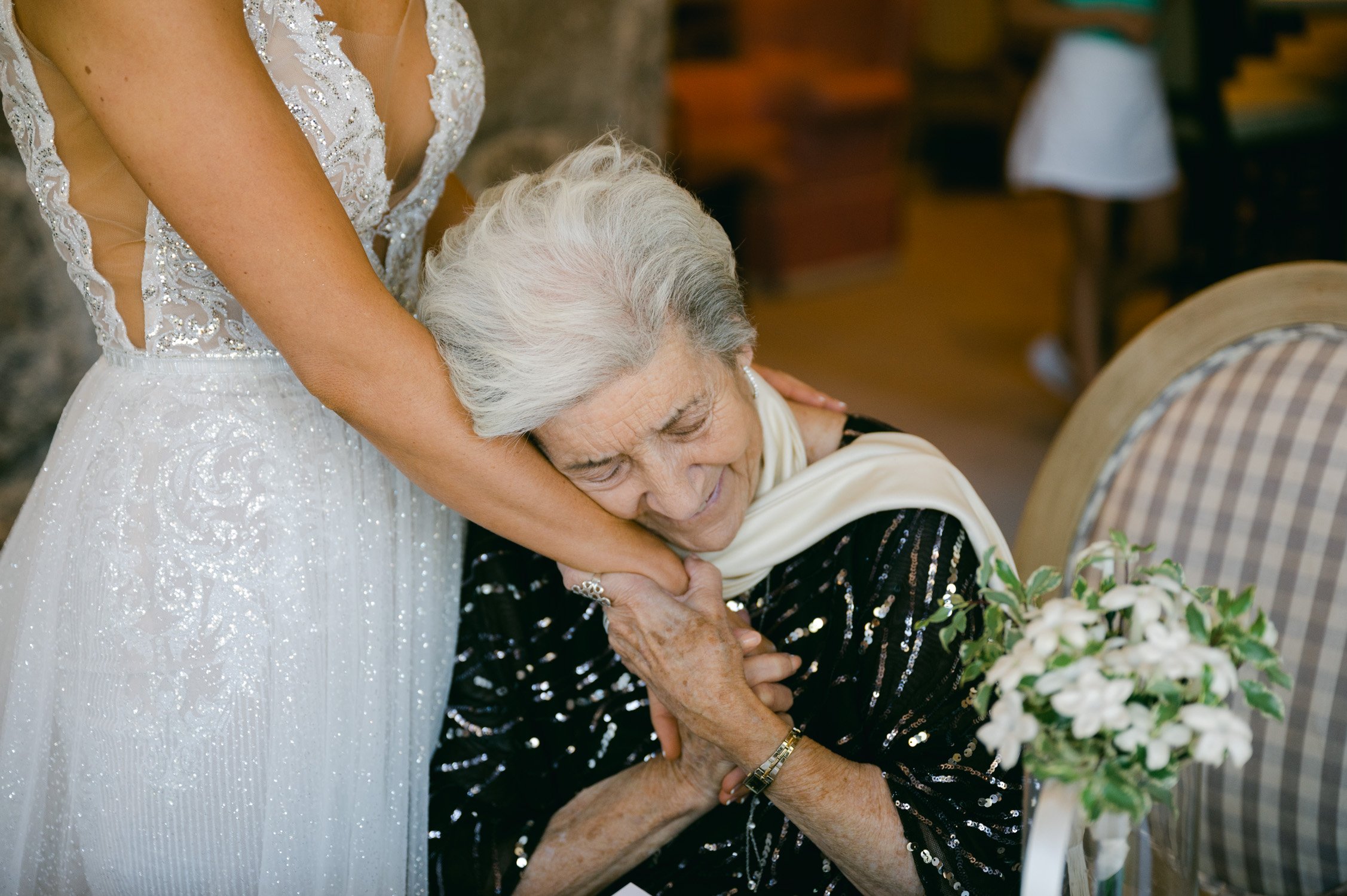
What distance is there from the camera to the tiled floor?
439cm

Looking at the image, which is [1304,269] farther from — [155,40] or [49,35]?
[49,35]

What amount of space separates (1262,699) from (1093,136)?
11.5ft

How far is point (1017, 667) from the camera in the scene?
0.91 metres

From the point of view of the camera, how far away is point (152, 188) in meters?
1.12

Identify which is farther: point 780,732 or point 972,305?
point 972,305

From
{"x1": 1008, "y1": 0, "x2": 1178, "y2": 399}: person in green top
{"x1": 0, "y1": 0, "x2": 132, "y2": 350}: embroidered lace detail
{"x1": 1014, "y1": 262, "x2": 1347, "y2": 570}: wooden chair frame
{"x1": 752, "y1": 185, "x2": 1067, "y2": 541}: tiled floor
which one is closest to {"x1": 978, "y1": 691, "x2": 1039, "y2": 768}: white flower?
{"x1": 1014, "y1": 262, "x2": 1347, "y2": 570}: wooden chair frame

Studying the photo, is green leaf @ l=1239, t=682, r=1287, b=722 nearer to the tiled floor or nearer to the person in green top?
the tiled floor

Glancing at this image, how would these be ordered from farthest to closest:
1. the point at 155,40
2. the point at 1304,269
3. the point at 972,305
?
1. the point at 972,305
2. the point at 1304,269
3. the point at 155,40

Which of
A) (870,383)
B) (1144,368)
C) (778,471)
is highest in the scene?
(1144,368)

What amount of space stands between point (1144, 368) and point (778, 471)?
49 cm

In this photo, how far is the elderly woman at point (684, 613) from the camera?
1313mm

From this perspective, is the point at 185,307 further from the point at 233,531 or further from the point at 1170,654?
the point at 1170,654

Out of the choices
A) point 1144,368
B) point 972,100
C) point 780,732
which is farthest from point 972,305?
point 780,732

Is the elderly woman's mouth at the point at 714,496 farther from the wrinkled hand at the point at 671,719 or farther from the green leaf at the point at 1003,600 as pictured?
the green leaf at the point at 1003,600
